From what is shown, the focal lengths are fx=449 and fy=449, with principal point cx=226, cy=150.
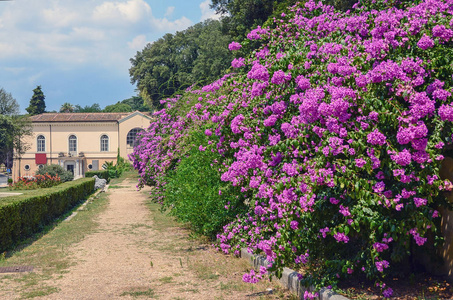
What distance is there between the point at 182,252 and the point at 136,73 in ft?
150

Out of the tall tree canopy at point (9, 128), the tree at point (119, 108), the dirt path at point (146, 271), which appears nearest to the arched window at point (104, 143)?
the tall tree canopy at point (9, 128)

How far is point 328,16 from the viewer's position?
659cm

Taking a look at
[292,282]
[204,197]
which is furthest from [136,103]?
[292,282]

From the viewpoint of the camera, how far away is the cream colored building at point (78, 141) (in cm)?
5981

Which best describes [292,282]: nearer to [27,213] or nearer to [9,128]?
[27,213]

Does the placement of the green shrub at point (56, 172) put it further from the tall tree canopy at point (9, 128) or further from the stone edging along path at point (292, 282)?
the stone edging along path at point (292, 282)

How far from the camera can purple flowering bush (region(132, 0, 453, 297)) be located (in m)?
4.35

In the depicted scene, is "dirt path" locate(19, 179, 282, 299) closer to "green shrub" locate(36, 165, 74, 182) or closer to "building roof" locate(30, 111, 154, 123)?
"green shrub" locate(36, 165, 74, 182)

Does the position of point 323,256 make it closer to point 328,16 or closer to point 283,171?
point 283,171

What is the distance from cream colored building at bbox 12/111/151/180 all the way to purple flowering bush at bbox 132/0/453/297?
55.4 meters

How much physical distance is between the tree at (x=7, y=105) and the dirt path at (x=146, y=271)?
48284 millimetres

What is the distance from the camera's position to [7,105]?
5322 centimetres

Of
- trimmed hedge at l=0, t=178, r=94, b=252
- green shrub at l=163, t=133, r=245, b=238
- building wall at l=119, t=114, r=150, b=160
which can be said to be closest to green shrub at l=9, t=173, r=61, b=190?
trimmed hedge at l=0, t=178, r=94, b=252

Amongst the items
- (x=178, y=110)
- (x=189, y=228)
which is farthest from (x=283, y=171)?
(x=178, y=110)
